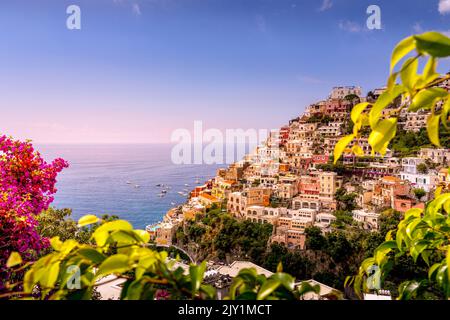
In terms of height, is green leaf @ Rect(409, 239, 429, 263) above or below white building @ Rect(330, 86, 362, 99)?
below

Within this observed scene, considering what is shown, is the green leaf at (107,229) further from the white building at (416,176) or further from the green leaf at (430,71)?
the white building at (416,176)

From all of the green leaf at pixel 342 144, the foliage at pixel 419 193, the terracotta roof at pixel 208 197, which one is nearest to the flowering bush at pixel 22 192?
the green leaf at pixel 342 144

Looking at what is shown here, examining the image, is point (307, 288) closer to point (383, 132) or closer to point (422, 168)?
point (383, 132)

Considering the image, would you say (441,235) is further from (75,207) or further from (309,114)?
(309,114)

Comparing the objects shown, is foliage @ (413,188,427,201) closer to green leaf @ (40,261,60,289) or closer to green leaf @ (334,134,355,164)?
green leaf @ (334,134,355,164)

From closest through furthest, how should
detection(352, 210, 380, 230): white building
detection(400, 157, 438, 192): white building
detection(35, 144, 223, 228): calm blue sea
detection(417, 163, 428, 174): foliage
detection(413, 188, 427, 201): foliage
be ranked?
detection(352, 210, 380, 230): white building
detection(413, 188, 427, 201): foliage
detection(400, 157, 438, 192): white building
detection(417, 163, 428, 174): foliage
detection(35, 144, 223, 228): calm blue sea

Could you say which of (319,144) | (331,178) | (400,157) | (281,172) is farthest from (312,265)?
(319,144)

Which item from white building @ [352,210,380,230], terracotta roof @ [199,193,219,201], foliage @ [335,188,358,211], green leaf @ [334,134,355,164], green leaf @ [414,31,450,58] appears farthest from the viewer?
terracotta roof @ [199,193,219,201]

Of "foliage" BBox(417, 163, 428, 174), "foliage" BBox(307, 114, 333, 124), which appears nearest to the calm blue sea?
"foliage" BBox(307, 114, 333, 124)
